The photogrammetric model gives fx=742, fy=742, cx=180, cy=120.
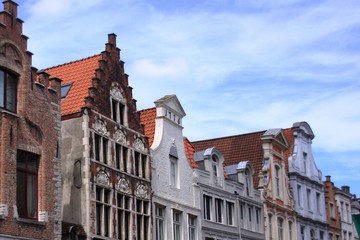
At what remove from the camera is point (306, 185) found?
178 ft

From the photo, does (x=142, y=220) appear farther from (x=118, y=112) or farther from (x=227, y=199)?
(x=227, y=199)

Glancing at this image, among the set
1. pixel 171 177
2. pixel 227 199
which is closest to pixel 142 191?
pixel 171 177

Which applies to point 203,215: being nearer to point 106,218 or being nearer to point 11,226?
point 106,218

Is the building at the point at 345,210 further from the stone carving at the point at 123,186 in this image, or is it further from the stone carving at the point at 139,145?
the stone carving at the point at 123,186

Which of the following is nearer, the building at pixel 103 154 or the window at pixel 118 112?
the building at pixel 103 154

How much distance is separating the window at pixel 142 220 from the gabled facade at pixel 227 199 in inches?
235

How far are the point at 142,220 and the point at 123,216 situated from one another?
1588 millimetres

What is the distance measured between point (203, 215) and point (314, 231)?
17306 mm

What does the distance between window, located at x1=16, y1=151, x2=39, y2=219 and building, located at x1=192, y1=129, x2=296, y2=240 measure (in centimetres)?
2294

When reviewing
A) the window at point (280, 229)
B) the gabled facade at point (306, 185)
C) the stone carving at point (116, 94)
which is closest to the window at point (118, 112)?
the stone carving at point (116, 94)

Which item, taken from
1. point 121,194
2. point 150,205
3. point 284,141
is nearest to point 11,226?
point 121,194

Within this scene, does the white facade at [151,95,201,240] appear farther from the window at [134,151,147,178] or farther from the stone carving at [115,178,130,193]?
the stone carving at [115,178,130,193]

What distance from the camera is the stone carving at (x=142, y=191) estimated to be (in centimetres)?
3275

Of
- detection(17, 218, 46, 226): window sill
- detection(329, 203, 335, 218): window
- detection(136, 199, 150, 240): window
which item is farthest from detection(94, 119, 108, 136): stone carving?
detection(329, 203, 335, 218): window
